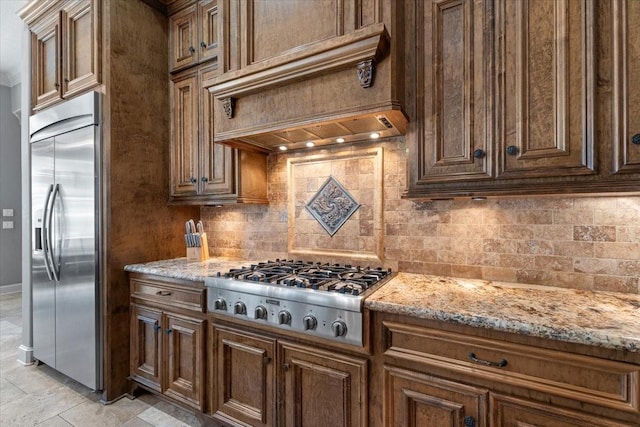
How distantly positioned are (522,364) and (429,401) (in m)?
0.40

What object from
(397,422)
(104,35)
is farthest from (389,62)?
(104,35)

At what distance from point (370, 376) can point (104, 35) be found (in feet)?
9.42

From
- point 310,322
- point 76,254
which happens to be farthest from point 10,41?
point 310,322

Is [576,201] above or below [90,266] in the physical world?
above

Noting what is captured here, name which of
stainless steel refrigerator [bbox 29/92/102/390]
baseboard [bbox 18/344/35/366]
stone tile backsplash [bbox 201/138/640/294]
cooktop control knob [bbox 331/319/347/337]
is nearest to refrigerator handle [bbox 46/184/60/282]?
stainless steel refrigerator [bbox 29/92/102/390]

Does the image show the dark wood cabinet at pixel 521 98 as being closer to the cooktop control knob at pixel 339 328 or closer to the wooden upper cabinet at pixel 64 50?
the cooktop control knob at pixel 339 328

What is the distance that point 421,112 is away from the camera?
5.25 feet

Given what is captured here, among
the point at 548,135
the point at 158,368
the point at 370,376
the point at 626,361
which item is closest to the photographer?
the point at 626,361

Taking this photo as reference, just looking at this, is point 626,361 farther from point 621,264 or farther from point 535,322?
point 621,264

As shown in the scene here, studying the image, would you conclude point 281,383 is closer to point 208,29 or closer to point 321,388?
point 321,388

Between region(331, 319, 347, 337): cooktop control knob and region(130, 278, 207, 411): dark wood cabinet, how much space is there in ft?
3.04

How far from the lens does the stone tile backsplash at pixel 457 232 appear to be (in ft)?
4.94

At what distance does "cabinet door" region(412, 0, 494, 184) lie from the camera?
4.79 feet

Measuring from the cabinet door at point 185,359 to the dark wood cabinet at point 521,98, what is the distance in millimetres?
1582
